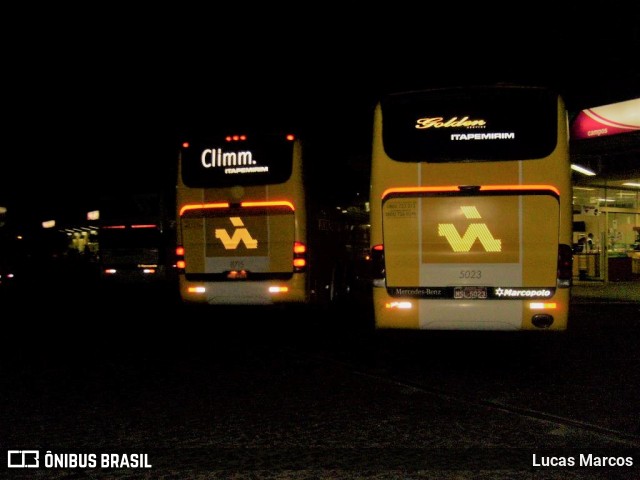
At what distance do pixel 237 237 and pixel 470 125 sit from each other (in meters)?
5.10

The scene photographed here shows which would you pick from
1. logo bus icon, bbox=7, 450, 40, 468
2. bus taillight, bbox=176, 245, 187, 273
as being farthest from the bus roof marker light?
logo bus icon, bbox=7, 450, 40, 468

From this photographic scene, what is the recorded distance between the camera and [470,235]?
9148 millimetres

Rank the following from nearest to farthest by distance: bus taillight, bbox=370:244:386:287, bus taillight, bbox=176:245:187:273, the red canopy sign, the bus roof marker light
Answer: bus taillight, bbox=370:244:386:287, bus taillight, bbox=176:245:187:273, the red canopy sign, the bus roof marker light

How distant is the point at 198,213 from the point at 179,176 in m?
0.81

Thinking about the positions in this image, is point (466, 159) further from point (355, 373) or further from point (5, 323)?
point (5, 323)

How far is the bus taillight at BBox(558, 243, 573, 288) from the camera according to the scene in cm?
895

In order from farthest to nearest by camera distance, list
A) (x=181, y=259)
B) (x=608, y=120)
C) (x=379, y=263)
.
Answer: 1. (x=608, y=120)
2. (x=181, y=259)
3. (x=379, y=263)

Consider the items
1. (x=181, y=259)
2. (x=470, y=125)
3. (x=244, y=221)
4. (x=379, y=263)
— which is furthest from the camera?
(x=181, y=259)

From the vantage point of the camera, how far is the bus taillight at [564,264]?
895cm

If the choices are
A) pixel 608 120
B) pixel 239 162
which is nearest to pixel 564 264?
pixel 239 162

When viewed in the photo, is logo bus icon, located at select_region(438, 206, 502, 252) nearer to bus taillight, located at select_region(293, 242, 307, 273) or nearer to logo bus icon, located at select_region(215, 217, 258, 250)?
bus taillight, located at select_region(293, 242, 307, 273)

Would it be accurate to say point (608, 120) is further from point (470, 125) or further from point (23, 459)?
point (23, 459)

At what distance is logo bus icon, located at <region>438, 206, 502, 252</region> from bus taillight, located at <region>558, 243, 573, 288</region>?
76 cm

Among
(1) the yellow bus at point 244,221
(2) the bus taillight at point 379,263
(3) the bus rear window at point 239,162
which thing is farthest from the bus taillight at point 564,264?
(3) the bus rear window at point 239,162
